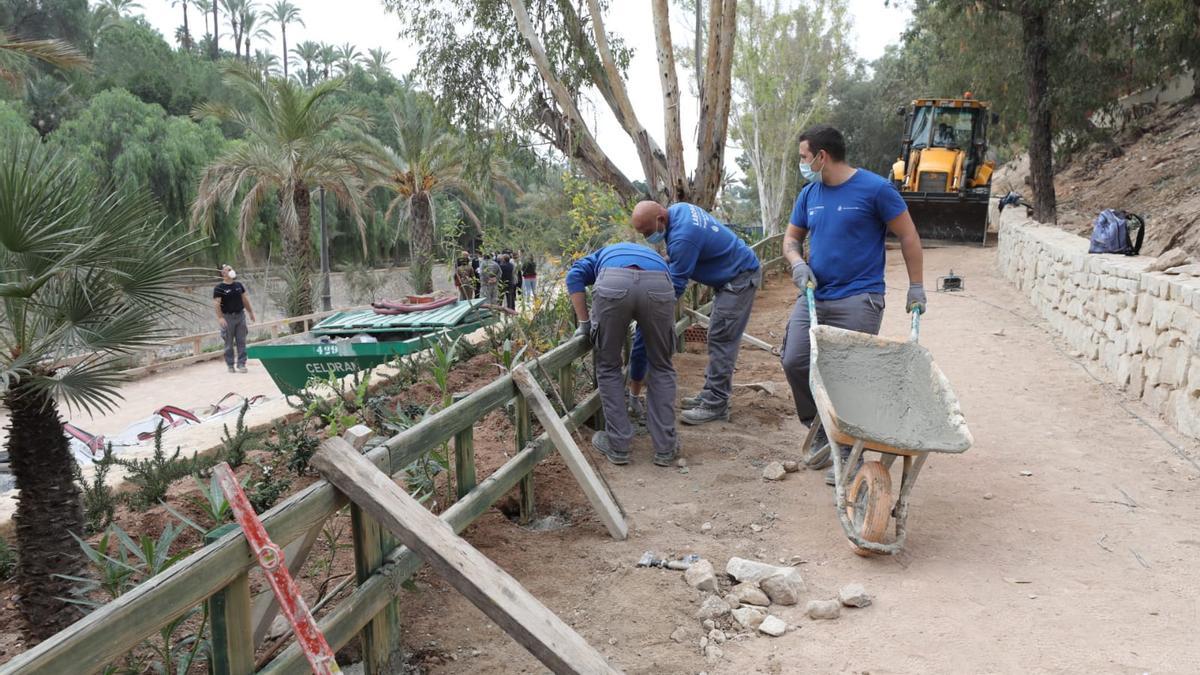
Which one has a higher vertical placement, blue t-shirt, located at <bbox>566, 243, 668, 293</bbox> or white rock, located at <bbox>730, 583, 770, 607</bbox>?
blue t-shirt, located at <bbox>566, 243, 668, 293</bbox>

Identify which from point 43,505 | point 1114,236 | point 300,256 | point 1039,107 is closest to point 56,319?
point 43,505

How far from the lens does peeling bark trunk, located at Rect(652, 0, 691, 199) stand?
31.7 feet

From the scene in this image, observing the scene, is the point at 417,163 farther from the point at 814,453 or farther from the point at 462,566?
the point at 462,566

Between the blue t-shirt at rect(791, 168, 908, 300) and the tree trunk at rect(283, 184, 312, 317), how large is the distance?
18629 millimetres

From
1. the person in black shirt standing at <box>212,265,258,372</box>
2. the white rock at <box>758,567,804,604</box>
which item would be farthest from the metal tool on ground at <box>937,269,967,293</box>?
the person in black shirt standing at <box>212,265,258,372</box>

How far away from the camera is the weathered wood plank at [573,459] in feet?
13.6

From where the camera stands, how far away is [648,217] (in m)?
5.43

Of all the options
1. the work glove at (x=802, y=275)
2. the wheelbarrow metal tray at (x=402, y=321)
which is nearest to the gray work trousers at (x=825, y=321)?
the work glove at (x=802, y=275)

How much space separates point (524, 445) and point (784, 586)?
1.52 meters

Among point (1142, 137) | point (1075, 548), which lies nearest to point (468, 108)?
point (1075, 548)

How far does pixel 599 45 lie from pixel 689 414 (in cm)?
602

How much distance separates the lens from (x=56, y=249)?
11.8ft

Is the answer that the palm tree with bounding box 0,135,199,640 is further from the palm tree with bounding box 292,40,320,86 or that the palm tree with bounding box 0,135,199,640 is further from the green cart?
the palm tree with bounding box 292,40,320,86

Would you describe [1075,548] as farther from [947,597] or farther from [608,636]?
[608,636]
